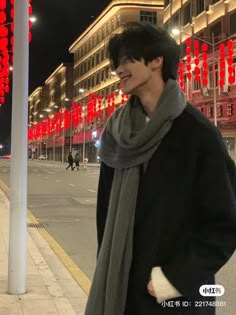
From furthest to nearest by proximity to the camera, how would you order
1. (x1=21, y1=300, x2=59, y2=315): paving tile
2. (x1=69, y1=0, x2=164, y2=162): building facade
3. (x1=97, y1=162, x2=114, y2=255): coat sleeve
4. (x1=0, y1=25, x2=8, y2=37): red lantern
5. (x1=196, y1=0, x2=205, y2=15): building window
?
1. (x1=69, y1=0, x2=164, y2=162): building facade
2. (x1=196, y1=0, x2=205, y2=15): building window
3. (x1=0, y1=25, x2=8, y2=37): red lantern
4. (x1=21, y1=300, x2=59, y2=315): paving tile
5. (x1=97, y1=162, x2=114, y2=255): coat sleeve

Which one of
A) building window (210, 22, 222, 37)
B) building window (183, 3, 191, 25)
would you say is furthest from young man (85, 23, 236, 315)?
building window (183, 3, 191, 25)

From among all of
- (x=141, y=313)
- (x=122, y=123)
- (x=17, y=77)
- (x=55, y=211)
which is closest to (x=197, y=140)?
(x=122, y=123)

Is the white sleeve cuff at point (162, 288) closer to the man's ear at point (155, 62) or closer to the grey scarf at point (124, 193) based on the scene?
the grey scarf at point (124, 193)

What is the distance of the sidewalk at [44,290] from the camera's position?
5078 millimetres

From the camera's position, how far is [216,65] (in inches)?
1608

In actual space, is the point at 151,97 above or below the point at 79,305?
above

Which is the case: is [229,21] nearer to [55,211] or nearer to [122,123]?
[55,211]

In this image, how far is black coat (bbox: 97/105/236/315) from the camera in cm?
204

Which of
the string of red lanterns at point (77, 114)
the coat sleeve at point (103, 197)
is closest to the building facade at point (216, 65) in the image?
the string of red lanterns at point (77, 114)

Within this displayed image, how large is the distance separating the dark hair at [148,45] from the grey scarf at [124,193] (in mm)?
90

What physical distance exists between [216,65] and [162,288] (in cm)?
4009

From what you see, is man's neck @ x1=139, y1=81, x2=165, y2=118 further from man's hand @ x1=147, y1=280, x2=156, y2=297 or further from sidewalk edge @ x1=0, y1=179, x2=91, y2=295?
sidewalk edge @ x1=0, y1=179, x2=91, y2=295

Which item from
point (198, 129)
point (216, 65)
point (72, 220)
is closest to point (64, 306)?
point (198, 129)

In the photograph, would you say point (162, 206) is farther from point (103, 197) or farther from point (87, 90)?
point (87, 90)
